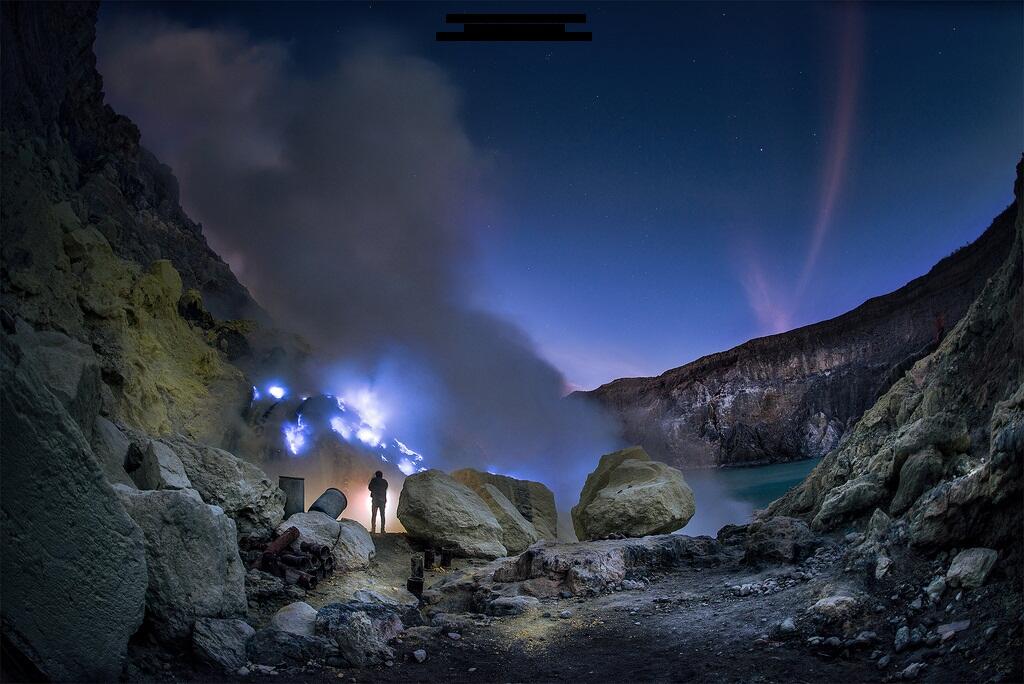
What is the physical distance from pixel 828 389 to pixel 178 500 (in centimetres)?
2590

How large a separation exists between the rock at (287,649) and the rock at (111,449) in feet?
12.9

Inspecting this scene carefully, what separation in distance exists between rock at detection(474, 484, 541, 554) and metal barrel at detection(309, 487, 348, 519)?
4.15 m

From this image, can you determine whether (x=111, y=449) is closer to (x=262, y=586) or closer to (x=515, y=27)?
(x=262, y=586)

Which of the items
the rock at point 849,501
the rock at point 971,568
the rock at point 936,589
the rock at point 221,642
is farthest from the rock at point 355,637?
the rock at point 849,501

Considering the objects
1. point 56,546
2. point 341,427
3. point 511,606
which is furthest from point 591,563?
point 341,427

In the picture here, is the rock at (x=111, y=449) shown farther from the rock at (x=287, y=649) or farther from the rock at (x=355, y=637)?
the rock at (x=355, y=637)

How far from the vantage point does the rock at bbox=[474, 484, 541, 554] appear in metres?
14.7

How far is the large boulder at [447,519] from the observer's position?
42.7 ft

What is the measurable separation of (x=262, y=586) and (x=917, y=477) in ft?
29.3

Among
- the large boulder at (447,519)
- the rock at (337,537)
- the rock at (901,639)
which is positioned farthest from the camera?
the large boulder at (447,519)

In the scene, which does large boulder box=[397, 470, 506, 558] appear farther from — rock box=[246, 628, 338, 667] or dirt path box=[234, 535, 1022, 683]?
rock box=[246, 628, 338, 667]

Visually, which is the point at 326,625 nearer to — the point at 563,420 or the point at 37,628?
the point at 37,628

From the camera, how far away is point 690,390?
32.9m

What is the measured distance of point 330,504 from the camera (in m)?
12.9
